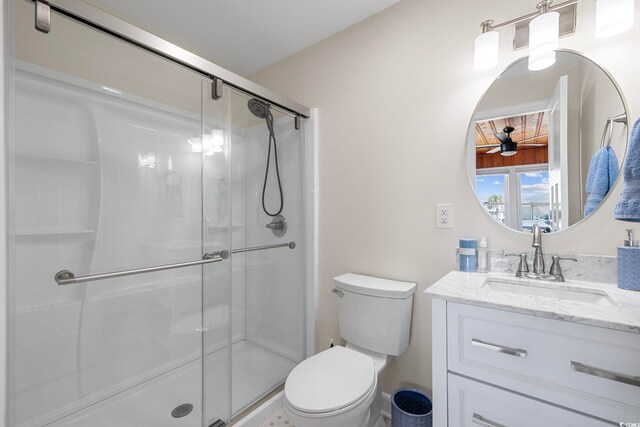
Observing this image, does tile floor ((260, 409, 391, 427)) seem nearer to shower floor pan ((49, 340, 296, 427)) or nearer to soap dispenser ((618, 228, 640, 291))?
shower floor pan ((49, 340, 296, 427))

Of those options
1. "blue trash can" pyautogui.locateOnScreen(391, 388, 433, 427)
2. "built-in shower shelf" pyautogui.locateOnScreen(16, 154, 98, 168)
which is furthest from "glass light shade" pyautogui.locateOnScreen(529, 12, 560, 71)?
"built-in shower shelf" pyautogui.locateOnScreen(16, 154, 98, 168)

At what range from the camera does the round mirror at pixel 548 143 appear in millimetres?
1104

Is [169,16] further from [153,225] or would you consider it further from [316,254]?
[316,254]

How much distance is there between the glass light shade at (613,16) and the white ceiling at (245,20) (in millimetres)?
954

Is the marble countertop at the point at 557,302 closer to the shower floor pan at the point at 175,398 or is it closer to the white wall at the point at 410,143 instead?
the white wall at the point at 410,143

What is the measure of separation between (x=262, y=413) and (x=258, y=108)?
1.76m

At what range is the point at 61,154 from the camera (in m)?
1.28

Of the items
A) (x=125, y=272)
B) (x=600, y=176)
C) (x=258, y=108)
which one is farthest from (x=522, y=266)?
(x=125, y=272)

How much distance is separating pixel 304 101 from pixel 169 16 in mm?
A: 953

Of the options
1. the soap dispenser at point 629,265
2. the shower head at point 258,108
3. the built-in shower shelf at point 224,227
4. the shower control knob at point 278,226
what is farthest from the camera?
the shower control knob at point 278,226

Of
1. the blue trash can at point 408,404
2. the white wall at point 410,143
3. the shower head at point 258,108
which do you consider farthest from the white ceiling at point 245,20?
the blue trash can at point 408,404

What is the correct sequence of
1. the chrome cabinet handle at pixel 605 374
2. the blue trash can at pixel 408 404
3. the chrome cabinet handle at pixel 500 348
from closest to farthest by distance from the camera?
1. the chrome cabinet handle at pixel 605 374
2. the chrome cabinet handle at pixel 500 348
3. the blue trash can at pixel 408 404

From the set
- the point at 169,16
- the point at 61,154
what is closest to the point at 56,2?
the point at 61,154

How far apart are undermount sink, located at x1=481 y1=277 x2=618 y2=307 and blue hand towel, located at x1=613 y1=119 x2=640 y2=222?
1.03 feet
